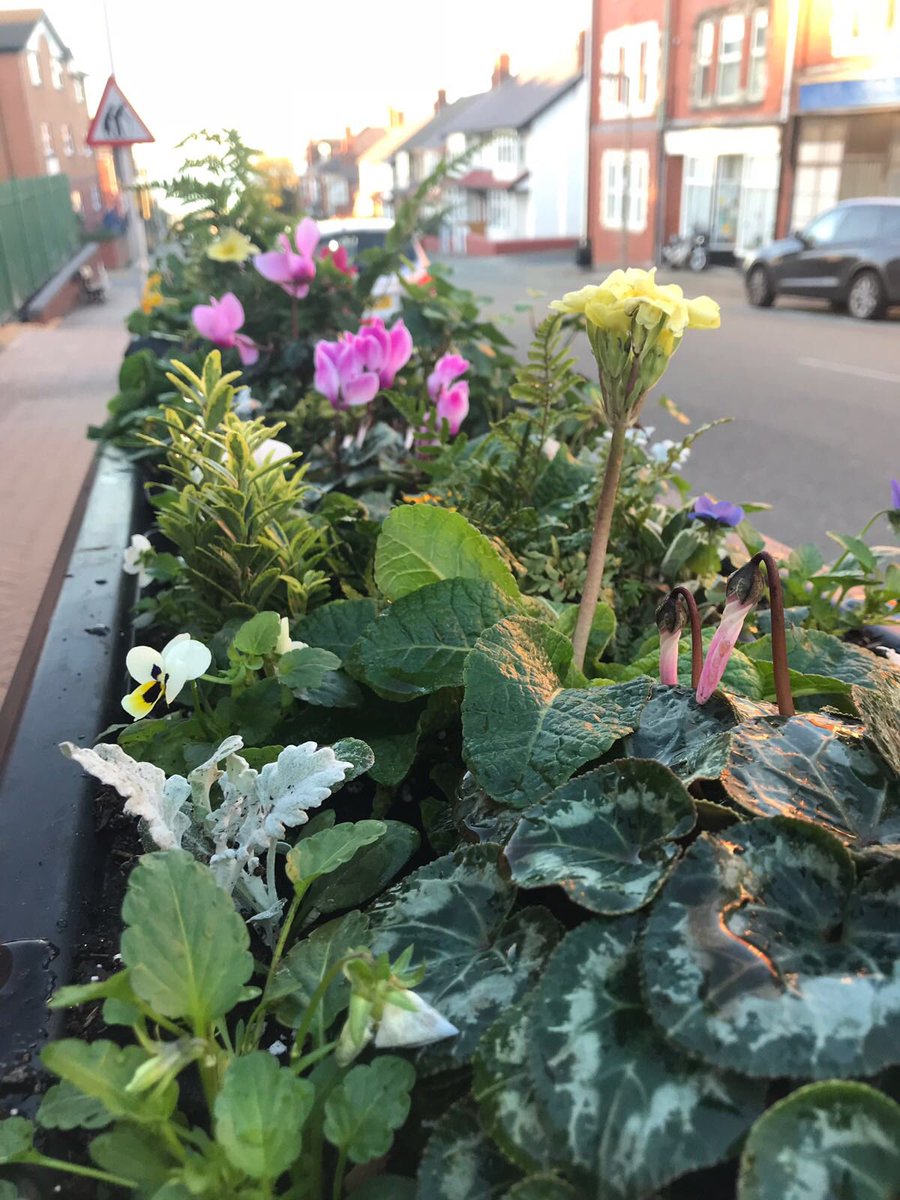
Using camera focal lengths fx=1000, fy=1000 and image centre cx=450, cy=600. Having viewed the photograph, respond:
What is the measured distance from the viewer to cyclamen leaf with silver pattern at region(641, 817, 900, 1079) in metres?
0.75

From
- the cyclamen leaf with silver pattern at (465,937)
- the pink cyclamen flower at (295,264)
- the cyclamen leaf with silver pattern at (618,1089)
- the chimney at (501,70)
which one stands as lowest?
the cyclamen leaf with silver pattern at (465,937)

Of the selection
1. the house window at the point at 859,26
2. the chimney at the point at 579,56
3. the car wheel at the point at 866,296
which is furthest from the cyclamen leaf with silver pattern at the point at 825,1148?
the chimney at the point at 579,56

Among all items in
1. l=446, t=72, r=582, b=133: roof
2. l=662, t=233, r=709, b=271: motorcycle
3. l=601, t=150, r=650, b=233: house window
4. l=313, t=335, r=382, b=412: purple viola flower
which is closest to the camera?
l=313, t=335, r=382, b=412: purple viola flower

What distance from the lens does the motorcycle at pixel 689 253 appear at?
24.4 metres

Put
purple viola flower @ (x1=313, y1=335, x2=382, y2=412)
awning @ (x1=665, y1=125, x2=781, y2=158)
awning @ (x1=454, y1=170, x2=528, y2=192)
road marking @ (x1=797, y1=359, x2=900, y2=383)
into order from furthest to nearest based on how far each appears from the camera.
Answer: awning @ (x1=454, y1=170, x2=528, y2=192) → awning @ (x1=665, y1=125, x2=781, y2=158) → road marking @ (x1=797, y1=359, x2=900, y2=383) → purple viola flower @ (x1=313, y1=335, x2=382, y2=412)

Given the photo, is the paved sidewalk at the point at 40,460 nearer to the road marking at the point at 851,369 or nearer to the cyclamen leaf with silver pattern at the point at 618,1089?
the cyclamen leaf with silver pattern at the point at 618,1089

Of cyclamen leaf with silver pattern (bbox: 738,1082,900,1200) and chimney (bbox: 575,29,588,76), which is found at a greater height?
chimney (bbox: 575,29,588,76)

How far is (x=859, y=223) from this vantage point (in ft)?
47.9

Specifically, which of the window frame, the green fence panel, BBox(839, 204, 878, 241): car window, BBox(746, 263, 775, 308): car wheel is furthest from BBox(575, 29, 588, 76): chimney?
BBox(839, 204, 878, 241): car window

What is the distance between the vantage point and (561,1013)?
0.83m

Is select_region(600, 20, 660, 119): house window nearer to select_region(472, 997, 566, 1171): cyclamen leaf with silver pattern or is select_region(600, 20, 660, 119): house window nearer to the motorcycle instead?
the motorcycle

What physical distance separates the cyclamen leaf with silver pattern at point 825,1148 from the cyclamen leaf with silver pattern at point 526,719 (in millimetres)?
443

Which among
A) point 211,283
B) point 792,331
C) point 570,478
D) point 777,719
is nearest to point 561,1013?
point 777,719

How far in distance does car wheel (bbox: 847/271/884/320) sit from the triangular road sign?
33.0 ft
